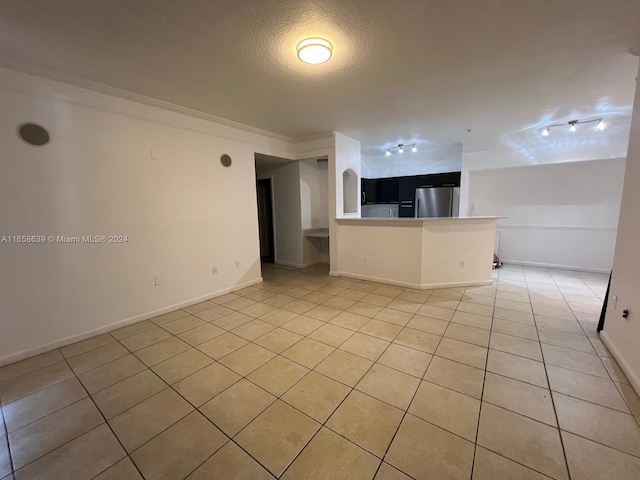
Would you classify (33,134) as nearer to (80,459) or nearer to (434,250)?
(80,459)

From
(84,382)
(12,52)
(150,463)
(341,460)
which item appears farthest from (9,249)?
(341,460)

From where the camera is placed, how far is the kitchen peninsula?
379 centimetres

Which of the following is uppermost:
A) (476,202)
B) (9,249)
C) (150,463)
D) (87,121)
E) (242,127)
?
(242,127)

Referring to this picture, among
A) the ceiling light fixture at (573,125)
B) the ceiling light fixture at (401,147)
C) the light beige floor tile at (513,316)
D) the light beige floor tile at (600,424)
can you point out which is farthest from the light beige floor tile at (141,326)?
the ceiling light fixture at (573,125)

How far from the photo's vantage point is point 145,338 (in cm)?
259

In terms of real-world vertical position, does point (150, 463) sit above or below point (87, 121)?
below

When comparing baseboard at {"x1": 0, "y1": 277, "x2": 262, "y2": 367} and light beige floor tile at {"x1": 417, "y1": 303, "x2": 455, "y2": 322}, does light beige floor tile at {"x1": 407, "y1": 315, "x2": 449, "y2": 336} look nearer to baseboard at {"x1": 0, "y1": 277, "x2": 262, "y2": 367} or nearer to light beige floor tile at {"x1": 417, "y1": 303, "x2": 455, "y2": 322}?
light beige floor tile at {"x1": 417, "y1": 303, "x2": 455, "y2": 322}

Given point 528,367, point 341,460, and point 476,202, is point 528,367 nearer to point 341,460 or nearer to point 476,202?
point 341,460

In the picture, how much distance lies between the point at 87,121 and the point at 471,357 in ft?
13.8

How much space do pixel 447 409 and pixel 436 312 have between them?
1.54 meters

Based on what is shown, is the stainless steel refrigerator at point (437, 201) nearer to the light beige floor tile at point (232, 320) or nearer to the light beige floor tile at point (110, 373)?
the light beige floor tile at point (232, 320)

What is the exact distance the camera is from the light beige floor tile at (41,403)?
63.8 inches

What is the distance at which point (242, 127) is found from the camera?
151 inches

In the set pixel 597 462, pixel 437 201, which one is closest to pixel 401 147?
pixel 437 201
